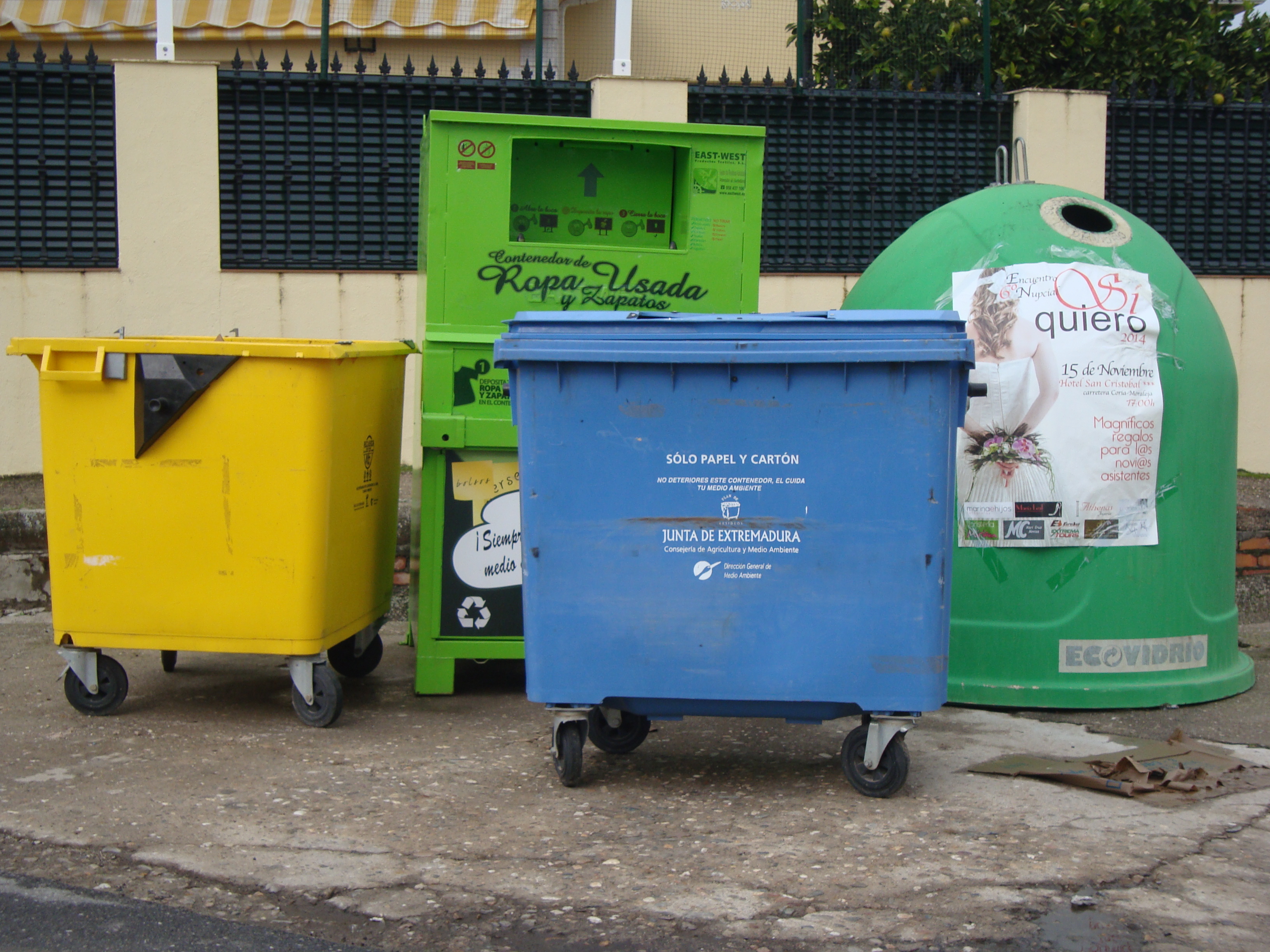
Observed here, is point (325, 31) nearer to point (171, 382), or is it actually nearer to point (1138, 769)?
point (171, 382)

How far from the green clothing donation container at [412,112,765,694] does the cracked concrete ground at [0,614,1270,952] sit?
1.50ft

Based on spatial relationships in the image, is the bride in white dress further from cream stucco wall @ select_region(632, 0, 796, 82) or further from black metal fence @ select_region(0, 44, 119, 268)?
cream stucco wall @ select_region(632, 0, 796, 82)

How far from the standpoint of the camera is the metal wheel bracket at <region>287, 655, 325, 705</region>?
422cm

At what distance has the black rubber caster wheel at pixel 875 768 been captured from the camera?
3533 millimetres

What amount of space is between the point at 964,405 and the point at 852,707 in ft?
3.05

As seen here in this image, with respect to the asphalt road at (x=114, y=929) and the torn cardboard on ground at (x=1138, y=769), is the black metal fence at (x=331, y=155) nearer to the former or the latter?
the torn cardboard on ground at (x=1138, y=769)

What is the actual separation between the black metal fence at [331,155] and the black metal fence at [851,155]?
4.37 ft

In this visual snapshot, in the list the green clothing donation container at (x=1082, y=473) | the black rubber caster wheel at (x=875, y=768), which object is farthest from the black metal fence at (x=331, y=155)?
the black rubber caster wheel at (x=875, y=768)

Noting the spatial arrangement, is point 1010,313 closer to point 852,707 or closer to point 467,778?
point 852,707

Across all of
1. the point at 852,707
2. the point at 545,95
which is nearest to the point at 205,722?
the point at 852,707

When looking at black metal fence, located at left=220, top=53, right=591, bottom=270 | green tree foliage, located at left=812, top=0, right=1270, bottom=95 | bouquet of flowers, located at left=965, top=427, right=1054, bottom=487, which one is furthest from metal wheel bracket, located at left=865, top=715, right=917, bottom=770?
green tree foliage, located at left=812, top=0, right=1270, bottom=95

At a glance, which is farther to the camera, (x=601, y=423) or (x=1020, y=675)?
(x=1020, y=675)

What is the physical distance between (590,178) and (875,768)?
268cm

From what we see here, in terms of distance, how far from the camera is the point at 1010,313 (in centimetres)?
444
